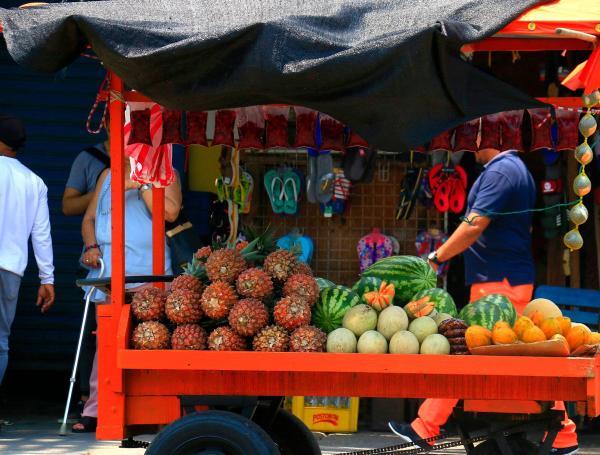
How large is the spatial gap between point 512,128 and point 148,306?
232 cm

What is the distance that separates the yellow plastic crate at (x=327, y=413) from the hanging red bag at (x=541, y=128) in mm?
2912

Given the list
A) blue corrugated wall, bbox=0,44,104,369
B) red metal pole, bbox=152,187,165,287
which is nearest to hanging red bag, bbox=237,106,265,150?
red metal pole, bbox=152,187,165,287

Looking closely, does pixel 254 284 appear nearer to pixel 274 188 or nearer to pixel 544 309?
pixel 544 309

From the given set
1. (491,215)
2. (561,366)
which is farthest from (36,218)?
(561,366)

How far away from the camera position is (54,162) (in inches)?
388

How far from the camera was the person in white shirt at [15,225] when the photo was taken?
26.4ft

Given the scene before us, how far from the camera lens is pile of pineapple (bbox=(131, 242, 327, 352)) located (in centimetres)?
548

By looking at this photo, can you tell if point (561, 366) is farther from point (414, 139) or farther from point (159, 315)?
point (159, 315)

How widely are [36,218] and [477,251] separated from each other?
3.16m

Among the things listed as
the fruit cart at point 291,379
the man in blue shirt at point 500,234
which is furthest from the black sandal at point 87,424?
the fruit cart at point 291,379

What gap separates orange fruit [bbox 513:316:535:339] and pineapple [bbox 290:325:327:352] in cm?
95

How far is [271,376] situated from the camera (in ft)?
17.9

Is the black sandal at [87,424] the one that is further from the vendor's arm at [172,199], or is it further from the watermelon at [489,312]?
the watermelon at [489,312]

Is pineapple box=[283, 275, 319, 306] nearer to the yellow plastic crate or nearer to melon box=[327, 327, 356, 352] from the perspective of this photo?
melon box=[327, 327, 356, 352]
